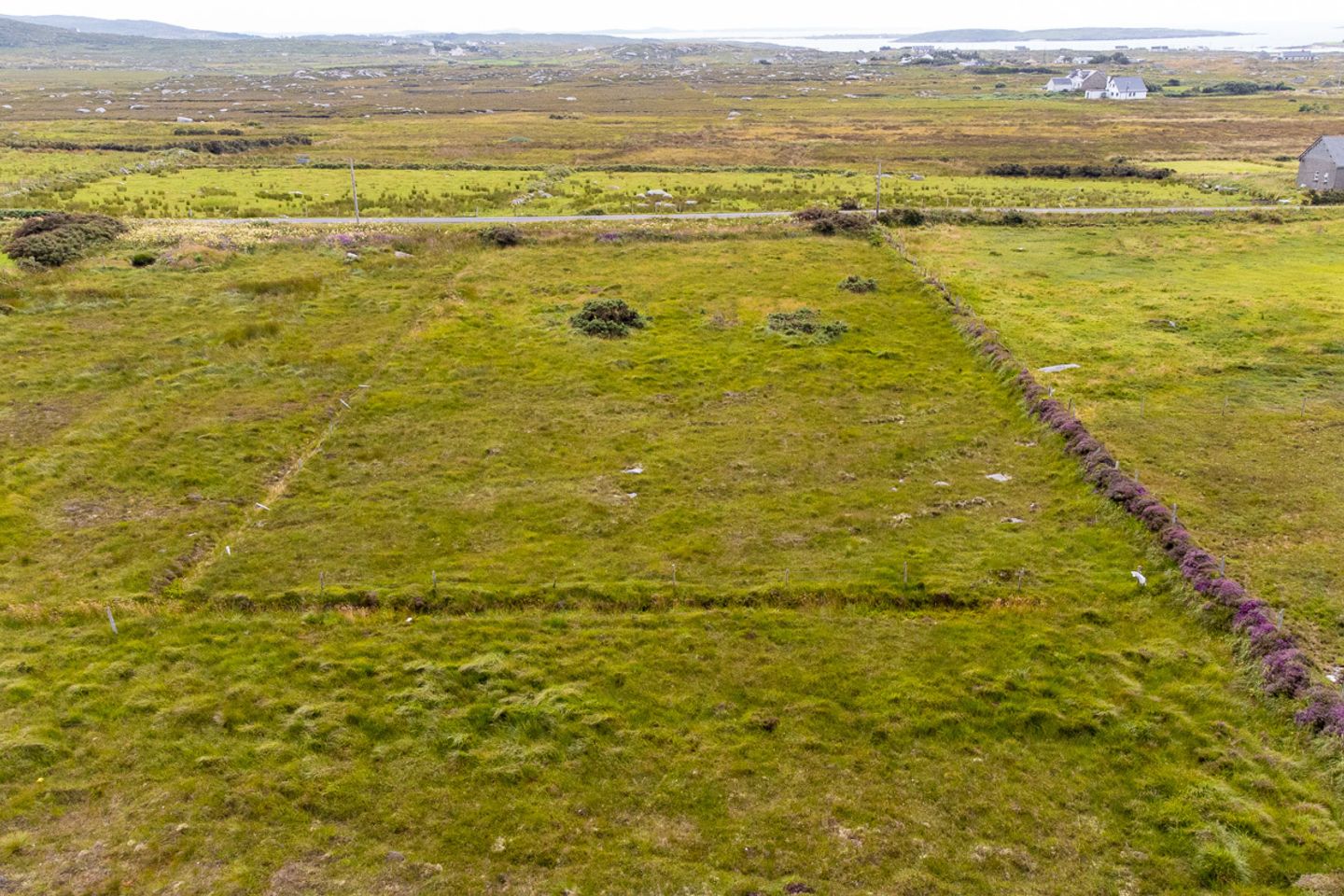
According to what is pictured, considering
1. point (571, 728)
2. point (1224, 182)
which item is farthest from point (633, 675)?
point (1224, 182)

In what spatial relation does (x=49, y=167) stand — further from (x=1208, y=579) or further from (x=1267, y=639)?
(x=1267, y=639)

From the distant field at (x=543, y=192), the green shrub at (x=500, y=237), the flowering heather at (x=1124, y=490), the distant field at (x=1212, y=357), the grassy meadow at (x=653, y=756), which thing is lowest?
the grassy meadow at (x=653, y=756)

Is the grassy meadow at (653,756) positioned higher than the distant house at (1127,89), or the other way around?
the distant house at (1127,89)

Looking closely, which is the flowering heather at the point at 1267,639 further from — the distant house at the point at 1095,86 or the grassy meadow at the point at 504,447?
the distant house at the point at 1095,86

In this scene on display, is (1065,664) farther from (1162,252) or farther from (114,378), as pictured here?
(1162,252)

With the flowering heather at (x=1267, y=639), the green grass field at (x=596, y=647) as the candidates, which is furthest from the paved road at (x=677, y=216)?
the flowering heather at (x=1267, y=639)

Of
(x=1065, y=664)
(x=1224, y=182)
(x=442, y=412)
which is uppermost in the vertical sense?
(x=1224, y=182)
